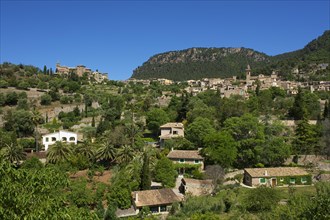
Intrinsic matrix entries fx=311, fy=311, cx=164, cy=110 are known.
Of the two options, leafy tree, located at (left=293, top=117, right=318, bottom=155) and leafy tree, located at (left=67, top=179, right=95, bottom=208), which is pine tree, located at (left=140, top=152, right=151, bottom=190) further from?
leafy tree, located at (left=293, top=117, right=318, bottom=155)

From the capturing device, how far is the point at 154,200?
101ft

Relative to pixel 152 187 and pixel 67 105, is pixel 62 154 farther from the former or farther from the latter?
pixel 67 105

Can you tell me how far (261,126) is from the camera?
1730 inches

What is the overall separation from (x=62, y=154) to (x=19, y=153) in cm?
598

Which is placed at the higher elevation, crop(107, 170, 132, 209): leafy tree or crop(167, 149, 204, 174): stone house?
crop(167, 149, 204, 174): stone house

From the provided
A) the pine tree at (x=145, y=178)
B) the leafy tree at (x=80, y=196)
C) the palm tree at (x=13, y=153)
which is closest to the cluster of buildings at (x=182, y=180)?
the pine tree at (x=145, y=178)

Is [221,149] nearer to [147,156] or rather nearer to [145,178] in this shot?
[147,156]

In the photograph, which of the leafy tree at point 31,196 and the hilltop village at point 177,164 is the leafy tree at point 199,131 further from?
the leafy tree at point 31,196

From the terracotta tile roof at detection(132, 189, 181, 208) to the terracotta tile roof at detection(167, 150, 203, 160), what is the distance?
346 inches

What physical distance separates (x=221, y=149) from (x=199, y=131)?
6.32m

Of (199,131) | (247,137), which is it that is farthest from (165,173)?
(247,137)

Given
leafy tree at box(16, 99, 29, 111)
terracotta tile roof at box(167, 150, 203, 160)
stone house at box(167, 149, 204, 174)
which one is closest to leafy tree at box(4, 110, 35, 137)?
leafy tree at box(16, 99, 29, 111)

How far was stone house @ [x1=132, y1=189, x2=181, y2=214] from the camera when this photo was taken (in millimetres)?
30172

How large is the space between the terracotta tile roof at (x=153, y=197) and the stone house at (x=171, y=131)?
16.5 meters
